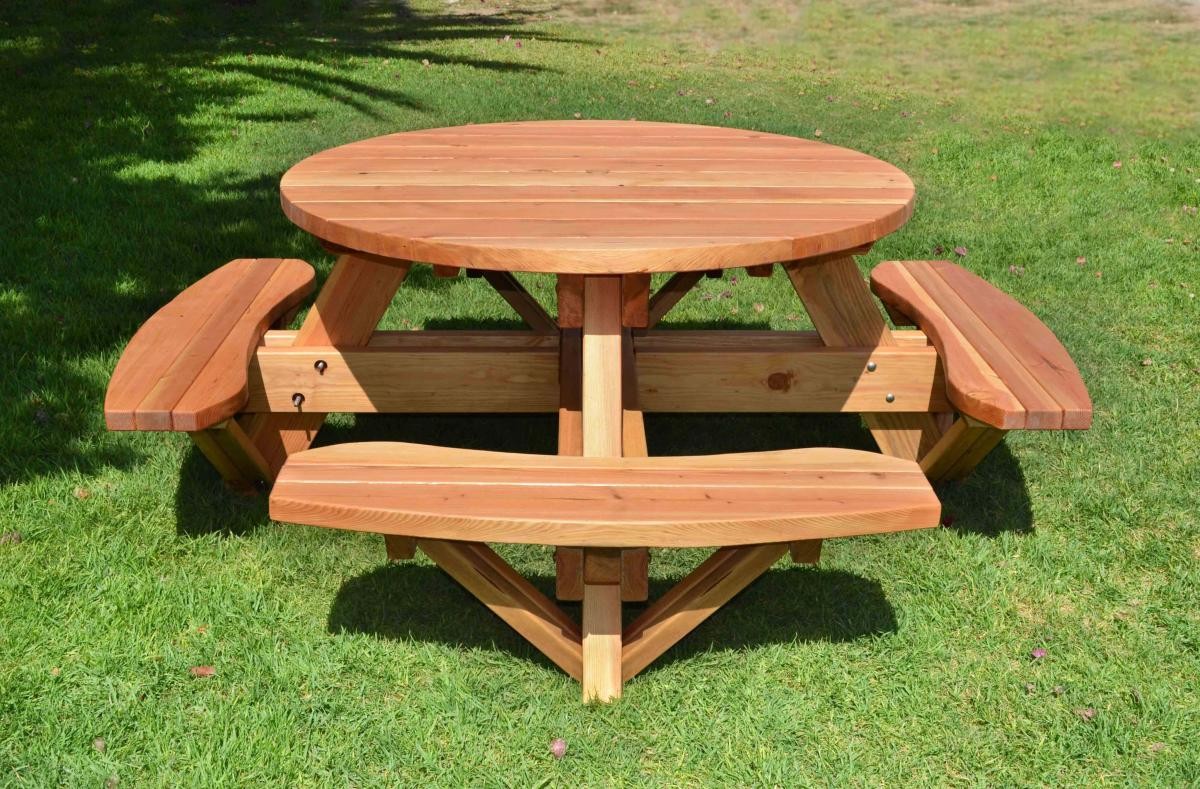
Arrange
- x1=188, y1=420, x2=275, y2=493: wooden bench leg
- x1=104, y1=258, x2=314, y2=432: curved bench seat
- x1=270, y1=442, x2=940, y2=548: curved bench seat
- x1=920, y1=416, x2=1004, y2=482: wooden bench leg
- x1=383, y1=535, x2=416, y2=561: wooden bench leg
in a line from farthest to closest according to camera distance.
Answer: x1=920, y1=416, x2=1004, y2=482: wooden bench leg
x1=188, y1=420, x2=275, y2=493: wooden bench leg
x1=104, y1=258, x2=314, y2=432: curved bench seat
x1=383, y1=535, x2=416, y2=561: wooden bench leg
x1=270, y1=442, x2=940, y2=548: curved bench seat

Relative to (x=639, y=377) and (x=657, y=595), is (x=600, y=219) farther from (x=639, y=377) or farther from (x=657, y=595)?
(x=657, y=595)

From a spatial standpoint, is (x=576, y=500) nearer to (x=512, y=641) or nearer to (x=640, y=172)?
(x=512, y=641)

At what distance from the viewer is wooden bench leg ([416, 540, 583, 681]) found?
2.75 metres

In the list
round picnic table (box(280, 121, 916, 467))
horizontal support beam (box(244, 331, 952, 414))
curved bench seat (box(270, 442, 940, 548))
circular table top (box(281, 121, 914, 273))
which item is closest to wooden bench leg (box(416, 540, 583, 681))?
curved bench seat (box(270, 442, 940, 548))

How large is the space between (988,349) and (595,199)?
1.31 m

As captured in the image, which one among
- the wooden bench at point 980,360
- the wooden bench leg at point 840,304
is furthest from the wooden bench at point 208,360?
the wooden bench at point 980,360

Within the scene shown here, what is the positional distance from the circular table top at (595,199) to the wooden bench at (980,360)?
54cm

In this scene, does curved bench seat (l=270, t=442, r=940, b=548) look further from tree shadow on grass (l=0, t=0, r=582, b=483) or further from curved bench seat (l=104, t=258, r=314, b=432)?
tree shadow on grass (l=0, t=0, r=582, b=483)

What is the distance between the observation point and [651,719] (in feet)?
9.20

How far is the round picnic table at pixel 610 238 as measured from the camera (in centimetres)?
267

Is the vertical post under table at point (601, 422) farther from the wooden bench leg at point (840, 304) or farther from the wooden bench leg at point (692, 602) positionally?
the wooden bench leg at point (840, 304)

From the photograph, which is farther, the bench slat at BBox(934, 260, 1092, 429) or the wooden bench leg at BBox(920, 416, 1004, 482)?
the wooden bench leg at BBox(920, 416, 1004, 482)

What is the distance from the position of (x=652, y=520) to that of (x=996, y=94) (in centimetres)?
1036

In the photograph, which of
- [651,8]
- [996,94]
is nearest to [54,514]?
[996,94]
